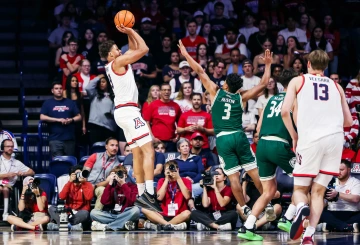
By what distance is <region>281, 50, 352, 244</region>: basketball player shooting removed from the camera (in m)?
11.2

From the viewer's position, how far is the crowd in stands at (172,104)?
16.1 meters

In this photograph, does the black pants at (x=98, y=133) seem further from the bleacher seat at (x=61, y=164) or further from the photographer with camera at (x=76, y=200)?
the photographer with camera at (x=76, y=200)

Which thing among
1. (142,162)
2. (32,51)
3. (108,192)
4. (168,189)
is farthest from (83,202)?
(32,51)

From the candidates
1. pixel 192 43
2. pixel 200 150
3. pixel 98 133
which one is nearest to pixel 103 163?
pixel 98 133

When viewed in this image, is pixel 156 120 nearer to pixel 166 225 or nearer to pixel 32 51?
pixel 166 225

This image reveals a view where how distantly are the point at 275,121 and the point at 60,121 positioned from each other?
6650 millimetres

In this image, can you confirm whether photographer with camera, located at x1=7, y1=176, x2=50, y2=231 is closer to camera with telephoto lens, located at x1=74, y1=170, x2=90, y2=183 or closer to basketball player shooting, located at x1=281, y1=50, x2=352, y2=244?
camera with telephoto lens, located at x1=74, y1=170, x2=90, y2=183

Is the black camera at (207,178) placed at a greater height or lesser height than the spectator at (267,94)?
lesser

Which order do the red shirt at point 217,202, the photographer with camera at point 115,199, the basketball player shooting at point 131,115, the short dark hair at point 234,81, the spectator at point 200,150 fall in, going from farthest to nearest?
1. the spectator at point 200,150
2. the photographer with camera at point 115,199
3. the red shirt at point 217,202
4. the short dark hair at point 234,81
5. the basketball player shooting at point 131,115

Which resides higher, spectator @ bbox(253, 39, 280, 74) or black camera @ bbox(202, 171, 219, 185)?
spectator @ bbox(253, 39, 280, 74)

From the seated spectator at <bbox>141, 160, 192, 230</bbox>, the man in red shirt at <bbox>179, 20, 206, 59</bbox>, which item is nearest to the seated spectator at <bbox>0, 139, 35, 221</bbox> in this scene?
the seated spectator at <bbox>141, 160, 192, 230</bbox>

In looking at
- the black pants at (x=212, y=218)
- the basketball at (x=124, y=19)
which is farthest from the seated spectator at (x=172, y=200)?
the basketball at (x=124, y=19)

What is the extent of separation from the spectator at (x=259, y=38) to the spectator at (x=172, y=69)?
190 cm

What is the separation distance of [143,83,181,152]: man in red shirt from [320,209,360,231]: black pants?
3859mm
